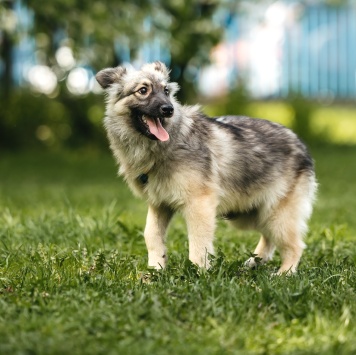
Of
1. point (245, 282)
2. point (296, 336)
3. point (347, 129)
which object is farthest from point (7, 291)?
point (347, 129)

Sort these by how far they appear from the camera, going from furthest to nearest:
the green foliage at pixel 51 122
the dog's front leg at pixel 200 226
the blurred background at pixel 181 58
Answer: the green foliage at pixel 51 122 → the blurred background at pixel 181 58 → the dog's front leg at pixel 200 226

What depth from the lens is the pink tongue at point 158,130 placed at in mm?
5430

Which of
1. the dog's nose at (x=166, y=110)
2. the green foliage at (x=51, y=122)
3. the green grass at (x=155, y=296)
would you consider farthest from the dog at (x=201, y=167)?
the green foliage at (x=51, y=122)

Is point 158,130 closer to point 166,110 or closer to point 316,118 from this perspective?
point 166,110

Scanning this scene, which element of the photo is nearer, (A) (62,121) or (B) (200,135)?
(B) (200,135)

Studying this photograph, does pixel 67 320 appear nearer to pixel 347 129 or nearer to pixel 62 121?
pixel 62 121

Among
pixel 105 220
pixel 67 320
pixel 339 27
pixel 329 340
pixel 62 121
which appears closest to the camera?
pixel 329 340

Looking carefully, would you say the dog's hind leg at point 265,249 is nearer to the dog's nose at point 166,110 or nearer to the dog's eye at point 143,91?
the dog's nose at point 166,110

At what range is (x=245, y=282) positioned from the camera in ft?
16.0

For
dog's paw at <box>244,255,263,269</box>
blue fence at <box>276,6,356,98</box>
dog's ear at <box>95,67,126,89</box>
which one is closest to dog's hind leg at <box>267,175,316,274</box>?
dog's paw at <box>244,255,263,269</box>

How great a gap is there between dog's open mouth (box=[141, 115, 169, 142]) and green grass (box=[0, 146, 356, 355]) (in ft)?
2.82

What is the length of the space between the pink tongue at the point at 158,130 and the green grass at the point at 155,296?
86cm

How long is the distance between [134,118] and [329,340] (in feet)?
7.68

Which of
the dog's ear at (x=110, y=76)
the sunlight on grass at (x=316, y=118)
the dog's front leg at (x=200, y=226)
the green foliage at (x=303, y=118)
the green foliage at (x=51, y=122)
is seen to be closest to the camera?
the dog's front leg at (x=200, y=226)
